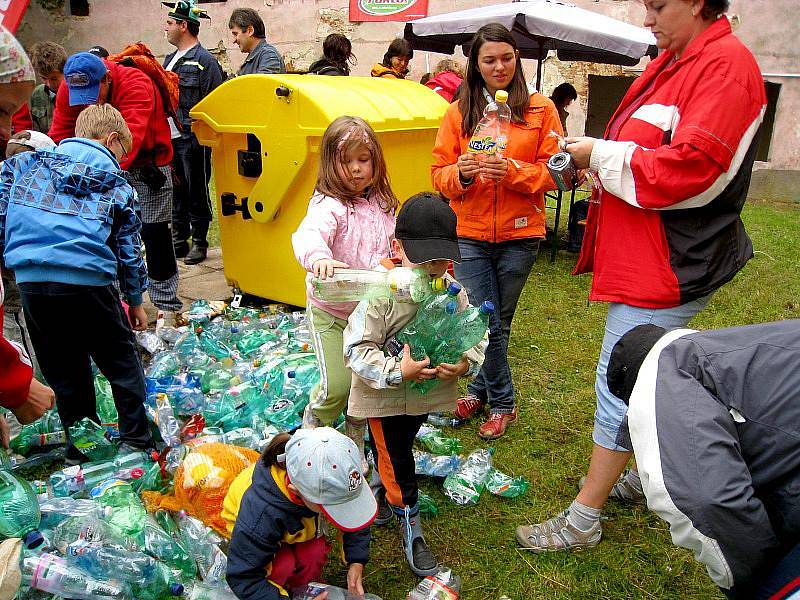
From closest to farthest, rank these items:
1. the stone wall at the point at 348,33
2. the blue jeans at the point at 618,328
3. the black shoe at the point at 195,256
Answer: the blue jeans at the point at 618,328 < the black shoe at the point at 195,256 < the stone wall at the point at 348,33

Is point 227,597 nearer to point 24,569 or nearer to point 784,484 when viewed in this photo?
point 24,569

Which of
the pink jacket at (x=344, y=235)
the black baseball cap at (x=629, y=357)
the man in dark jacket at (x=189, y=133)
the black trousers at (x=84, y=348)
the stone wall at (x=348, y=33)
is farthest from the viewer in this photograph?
the stone wall at (x=348, y=33)

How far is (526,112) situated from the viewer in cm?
317

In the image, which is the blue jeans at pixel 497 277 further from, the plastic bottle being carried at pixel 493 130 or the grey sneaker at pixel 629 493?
the grey sneaker at pixel 629 493

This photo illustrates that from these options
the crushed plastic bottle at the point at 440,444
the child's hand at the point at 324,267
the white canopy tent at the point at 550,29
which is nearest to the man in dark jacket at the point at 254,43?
the white canopy tent at the point at 550,29

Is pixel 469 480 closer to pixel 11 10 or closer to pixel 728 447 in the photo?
pixel 728 447

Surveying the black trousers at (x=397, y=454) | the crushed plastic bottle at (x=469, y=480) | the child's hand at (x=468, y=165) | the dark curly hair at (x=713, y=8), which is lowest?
the crushed plastic bottle at (x=469, y=480)

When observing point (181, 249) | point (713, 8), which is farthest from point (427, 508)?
point (181, 249)

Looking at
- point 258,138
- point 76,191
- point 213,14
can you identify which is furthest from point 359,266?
point 213,14

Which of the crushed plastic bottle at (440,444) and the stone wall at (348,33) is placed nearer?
the crushed plastic bottle at (440,444)

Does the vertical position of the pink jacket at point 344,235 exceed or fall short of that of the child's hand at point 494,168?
it falls short

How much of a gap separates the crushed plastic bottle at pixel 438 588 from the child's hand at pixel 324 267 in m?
1.22

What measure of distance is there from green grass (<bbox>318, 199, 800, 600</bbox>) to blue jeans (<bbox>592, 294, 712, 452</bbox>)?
21.4 inches

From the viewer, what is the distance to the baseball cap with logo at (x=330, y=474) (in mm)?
1914
